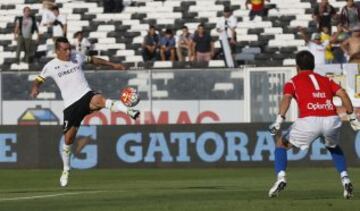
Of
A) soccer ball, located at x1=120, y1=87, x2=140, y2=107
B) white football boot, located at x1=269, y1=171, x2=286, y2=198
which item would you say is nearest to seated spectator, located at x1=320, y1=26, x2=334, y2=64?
soccer ball, located at x1=120, y1=87, x2=140, y2=107

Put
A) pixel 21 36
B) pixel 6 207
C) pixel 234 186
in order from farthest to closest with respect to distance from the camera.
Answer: pixel 21 36 < pixel 234 186 < pixel 6 207

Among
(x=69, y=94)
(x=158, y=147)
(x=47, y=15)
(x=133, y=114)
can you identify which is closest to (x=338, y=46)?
(x=158, y=147)

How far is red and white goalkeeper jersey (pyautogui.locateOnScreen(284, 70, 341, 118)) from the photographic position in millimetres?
14930

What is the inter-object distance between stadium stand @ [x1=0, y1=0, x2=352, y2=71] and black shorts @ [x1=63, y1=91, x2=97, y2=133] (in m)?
12.9

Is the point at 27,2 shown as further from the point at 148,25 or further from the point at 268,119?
the point at 268,119

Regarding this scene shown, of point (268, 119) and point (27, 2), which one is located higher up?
point (27, 2)

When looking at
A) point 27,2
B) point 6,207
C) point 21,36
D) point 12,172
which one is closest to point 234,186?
point 6,207

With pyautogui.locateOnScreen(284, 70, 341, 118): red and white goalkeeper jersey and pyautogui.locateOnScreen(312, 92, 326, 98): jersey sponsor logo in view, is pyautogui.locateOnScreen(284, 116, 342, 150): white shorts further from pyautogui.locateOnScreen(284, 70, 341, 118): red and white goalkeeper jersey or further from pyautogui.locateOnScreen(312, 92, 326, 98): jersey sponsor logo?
pyautogui.locateOnScreen(312, 92, 326, 98): jersey sponsor logo

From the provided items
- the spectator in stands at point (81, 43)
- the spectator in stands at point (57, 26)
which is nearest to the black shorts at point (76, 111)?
the spectator in stands at point (81, 43)

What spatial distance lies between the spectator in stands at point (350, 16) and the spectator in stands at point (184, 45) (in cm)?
427

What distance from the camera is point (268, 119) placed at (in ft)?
90.5

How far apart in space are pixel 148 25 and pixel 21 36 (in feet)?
14.3

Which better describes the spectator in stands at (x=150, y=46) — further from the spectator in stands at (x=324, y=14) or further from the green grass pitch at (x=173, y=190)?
the green grass pitch at (x=173, y=190)

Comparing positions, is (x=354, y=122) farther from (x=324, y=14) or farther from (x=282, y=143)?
(x=324, y=14)
